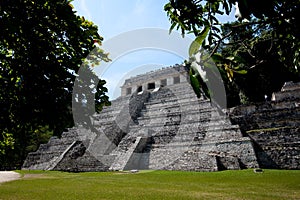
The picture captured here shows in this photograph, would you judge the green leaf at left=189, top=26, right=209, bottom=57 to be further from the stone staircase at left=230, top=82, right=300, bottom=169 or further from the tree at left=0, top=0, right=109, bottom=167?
the stone staircase at left=230, top=82, right=300, bottom=169

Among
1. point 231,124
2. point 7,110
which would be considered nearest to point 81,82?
point 7,110

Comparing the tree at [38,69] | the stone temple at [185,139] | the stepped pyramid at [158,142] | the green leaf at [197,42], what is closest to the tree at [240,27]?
the green leaf at [197,42]

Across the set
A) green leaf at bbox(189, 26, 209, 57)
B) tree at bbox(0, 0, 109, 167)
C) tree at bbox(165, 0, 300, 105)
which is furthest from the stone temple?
green leaf at bbox(189, 26, 209, 57)

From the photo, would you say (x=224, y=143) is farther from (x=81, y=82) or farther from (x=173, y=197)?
(x=81, y=82)

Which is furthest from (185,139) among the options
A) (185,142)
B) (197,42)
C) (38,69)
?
(197,42)

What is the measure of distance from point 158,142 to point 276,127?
23.9 feet

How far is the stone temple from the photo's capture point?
40.8 feet

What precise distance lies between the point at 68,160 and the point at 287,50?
648 inches

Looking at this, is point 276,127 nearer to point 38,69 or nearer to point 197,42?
point 38,69

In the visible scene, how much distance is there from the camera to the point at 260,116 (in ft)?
52.4

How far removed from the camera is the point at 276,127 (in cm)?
1466

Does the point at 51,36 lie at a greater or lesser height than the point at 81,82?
greater

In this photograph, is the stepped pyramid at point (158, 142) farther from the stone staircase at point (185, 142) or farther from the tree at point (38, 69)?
the tree at point (38, 69)

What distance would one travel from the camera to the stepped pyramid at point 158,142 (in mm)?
12834
